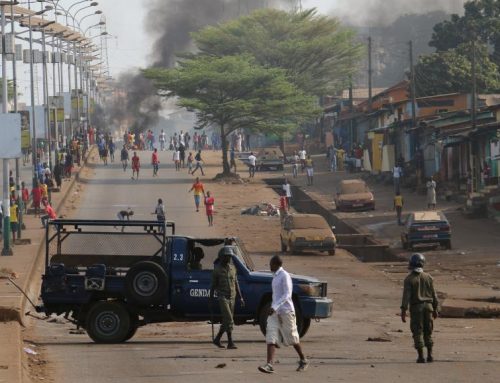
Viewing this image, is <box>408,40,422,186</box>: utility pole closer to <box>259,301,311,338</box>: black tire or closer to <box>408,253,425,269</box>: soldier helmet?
<box>259,301,311,338</box>: black tire

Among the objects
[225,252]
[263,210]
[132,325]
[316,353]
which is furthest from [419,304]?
[263,210]

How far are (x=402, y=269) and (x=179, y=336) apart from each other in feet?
64.0

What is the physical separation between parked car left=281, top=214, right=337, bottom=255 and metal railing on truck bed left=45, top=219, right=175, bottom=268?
2396 cm

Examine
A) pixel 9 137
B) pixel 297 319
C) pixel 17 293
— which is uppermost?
pixel 9 137

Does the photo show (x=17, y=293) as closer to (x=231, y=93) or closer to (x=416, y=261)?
(x=416, y=261)

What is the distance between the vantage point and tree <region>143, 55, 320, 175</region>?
85125mm

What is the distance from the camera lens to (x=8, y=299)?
99.7 ft

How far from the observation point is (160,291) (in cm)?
2366

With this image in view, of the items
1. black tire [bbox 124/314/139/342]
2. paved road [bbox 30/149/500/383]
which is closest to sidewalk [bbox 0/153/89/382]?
paved road [bbox 30/149/500/383]

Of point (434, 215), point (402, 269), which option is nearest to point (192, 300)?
point (402, 269)

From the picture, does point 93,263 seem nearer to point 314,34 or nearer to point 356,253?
point 356,253

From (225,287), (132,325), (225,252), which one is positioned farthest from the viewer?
(132,325)

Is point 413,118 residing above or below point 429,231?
above

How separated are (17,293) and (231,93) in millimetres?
54928
